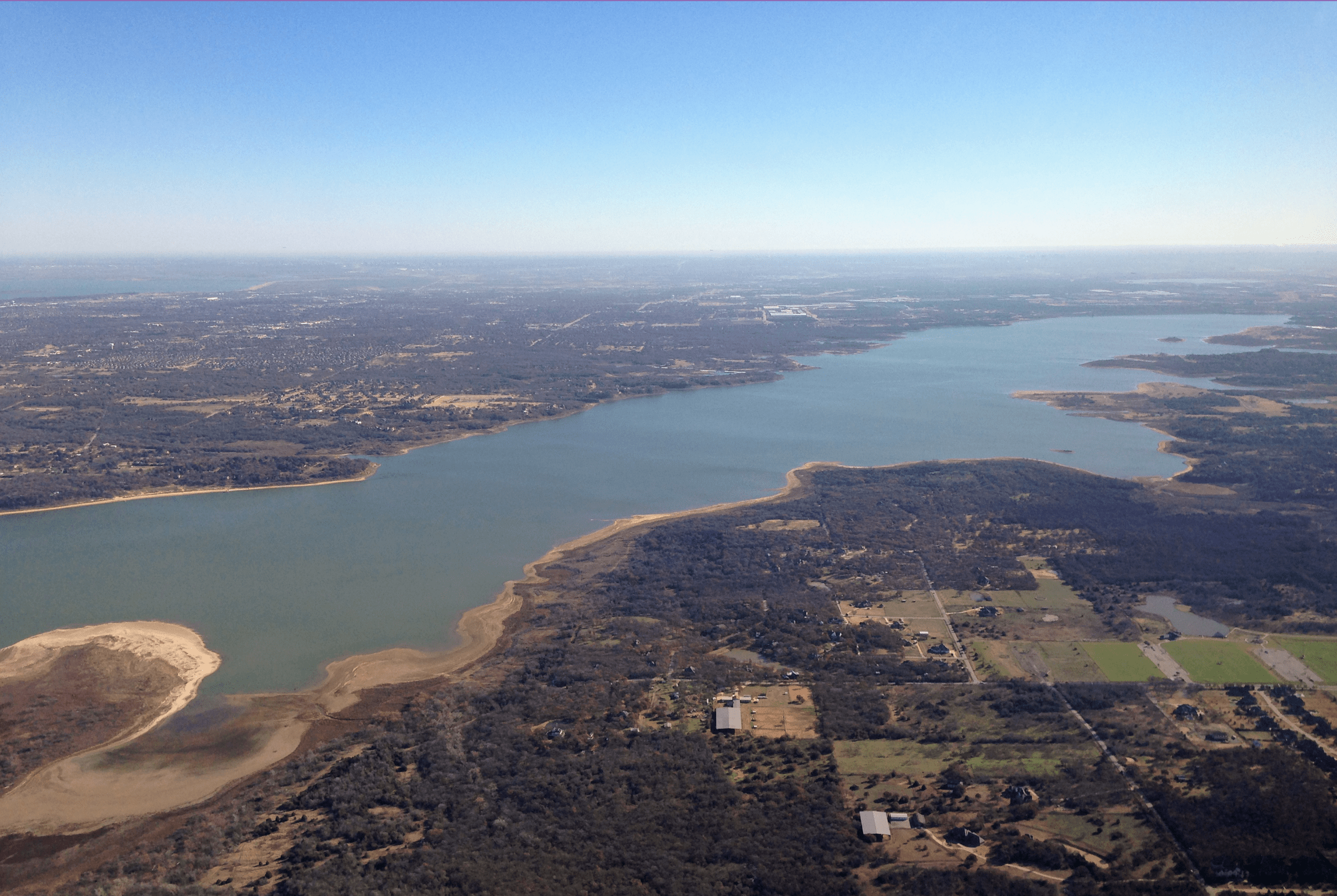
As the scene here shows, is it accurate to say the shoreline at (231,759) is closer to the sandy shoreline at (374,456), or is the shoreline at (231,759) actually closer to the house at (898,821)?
the house at (898,821)

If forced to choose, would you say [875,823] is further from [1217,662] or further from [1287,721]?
[1217,662]

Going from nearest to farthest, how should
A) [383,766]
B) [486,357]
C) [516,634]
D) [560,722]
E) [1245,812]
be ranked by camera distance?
[1245,812] < [383,766] < [560,722] < [516,634] < [486,357]

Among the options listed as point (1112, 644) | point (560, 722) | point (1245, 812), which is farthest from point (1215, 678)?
point (560, 722)

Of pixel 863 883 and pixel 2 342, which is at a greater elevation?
pixel 2 342

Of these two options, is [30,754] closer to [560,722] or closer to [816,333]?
[560,722]

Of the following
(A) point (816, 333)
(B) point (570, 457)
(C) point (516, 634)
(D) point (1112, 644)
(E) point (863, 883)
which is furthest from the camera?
(A) point (816, 333)

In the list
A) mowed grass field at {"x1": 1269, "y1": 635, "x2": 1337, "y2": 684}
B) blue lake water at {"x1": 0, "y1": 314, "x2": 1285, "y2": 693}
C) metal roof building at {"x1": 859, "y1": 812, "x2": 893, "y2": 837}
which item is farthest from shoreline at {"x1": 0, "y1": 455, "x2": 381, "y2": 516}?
mowed grass field at {"x1": 1269, "y1": 635, "x2": 1337, "y2": 684}

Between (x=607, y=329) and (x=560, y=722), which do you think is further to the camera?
(x=607, y=329)

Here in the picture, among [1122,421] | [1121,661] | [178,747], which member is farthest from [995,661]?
[1122,421]
